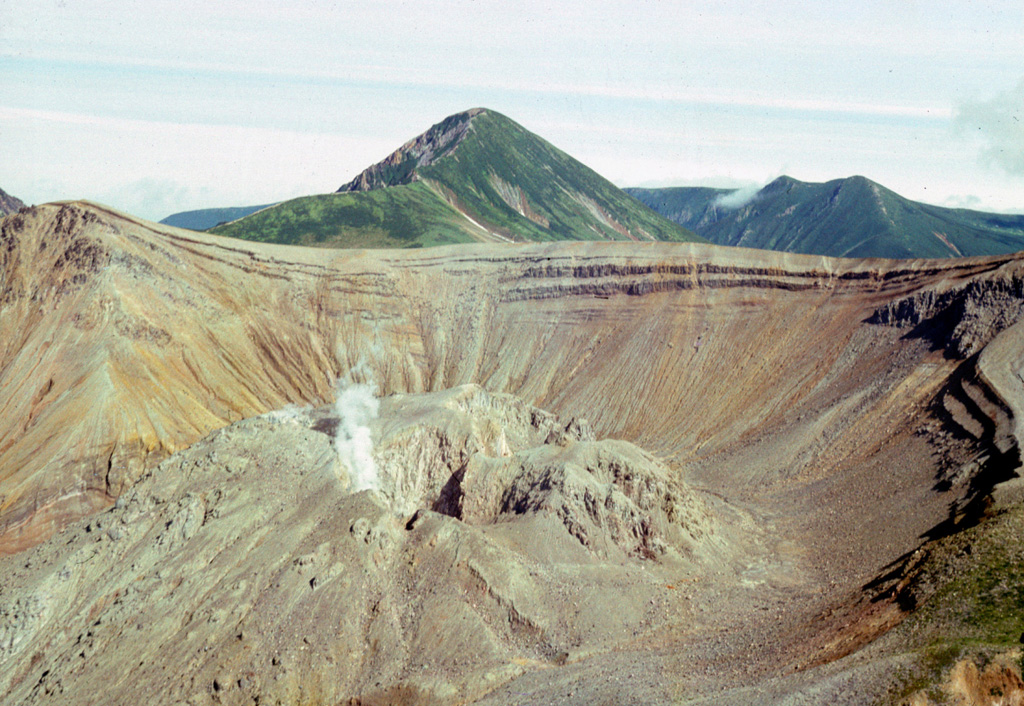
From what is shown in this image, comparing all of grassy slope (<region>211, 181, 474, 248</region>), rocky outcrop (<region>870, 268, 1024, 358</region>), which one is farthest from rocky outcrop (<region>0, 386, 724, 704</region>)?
grassy slope (<region>211, 181, 474, 248</region>)

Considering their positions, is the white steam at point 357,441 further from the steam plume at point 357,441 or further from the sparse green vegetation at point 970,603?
the sparse green vegetation at point 970,603

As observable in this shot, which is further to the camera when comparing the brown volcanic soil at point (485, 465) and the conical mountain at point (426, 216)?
the conical mountain at point (426, 216)

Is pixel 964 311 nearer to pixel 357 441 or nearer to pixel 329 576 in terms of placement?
pixel 357 441

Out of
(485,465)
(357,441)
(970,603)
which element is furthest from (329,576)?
(970,603)

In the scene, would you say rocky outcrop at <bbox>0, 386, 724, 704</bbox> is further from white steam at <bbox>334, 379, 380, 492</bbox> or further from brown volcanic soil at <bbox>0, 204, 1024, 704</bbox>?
white steam at <bbox>334, 379, 380, 492</bbox>

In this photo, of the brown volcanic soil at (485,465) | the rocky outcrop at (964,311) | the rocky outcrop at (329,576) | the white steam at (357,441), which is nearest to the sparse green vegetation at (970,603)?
the brown volcanic soil at (485,465)

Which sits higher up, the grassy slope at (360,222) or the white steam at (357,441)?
the grassy slope at (360,222)

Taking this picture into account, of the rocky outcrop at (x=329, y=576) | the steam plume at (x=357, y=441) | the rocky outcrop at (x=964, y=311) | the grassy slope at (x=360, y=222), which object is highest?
the grassy slope at (x=360, y=222)

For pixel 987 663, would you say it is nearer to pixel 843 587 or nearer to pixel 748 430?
pixel 843 587
